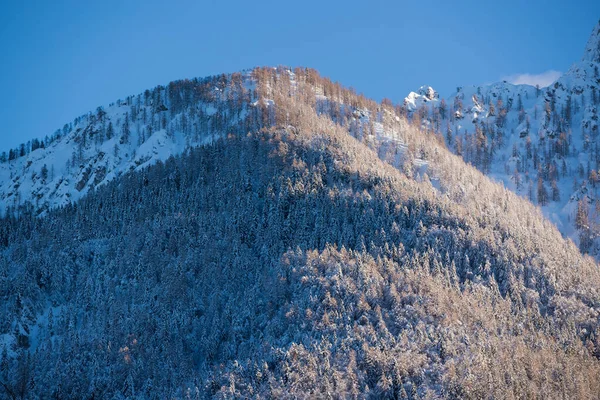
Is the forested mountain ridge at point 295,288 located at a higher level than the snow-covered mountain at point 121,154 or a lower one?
lower

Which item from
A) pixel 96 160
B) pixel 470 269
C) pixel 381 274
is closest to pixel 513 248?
pixel 470 269

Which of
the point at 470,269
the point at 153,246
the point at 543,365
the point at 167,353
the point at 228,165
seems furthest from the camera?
the point at 228,165

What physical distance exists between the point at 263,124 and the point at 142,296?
73.1 metres

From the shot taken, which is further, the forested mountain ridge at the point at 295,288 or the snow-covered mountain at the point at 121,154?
the snow-covered mountain at the point at 121,154

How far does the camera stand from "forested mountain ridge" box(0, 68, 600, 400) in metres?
82.4

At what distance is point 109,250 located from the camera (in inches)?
4980

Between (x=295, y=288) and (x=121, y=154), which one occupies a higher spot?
(x=121, y=154)

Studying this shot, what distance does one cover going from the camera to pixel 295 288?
98.6m

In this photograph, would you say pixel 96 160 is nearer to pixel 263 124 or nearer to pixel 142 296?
pixel 263 124

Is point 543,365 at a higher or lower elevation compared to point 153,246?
lower

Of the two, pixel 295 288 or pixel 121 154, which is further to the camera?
pixel 121 154

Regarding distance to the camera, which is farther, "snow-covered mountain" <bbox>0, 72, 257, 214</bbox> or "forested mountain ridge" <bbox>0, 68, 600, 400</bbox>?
"snow-covered mountain" <bbox>0, 72, 257, 214</bbox>

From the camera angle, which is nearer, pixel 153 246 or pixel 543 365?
pixel 543 365

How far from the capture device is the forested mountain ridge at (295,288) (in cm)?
8238
